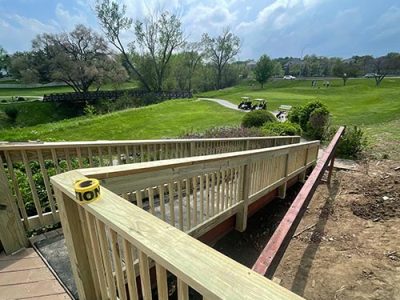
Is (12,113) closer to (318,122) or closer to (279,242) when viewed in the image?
(318,122)

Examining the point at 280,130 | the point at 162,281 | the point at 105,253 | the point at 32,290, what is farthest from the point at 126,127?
the point at 162,281

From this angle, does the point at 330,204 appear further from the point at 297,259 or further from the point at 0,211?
the point at 0,211

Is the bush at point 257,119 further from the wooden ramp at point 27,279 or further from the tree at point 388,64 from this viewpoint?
the tree at point 388,64

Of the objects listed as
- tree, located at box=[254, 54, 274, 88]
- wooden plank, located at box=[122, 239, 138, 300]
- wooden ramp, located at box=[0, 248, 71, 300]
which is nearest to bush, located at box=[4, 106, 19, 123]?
wooden ramp, located at box=[0, 248, 71, 300]

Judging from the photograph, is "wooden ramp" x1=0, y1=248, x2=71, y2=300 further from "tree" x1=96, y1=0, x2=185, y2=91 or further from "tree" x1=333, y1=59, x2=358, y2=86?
"tree" x1=333, y1=59, x2=358, y2=86

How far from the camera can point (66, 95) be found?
3234cm

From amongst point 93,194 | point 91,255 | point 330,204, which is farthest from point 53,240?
point 330,204

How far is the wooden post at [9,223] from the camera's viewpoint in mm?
2359

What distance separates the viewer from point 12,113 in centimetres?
2794

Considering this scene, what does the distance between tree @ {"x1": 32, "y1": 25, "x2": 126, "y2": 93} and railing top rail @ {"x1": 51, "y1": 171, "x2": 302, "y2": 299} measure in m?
36.0

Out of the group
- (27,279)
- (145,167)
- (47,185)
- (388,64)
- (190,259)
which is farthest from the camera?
(388,64)

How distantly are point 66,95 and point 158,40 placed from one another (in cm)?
1506

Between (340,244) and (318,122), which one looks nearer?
(340,244)

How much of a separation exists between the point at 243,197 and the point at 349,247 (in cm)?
186
